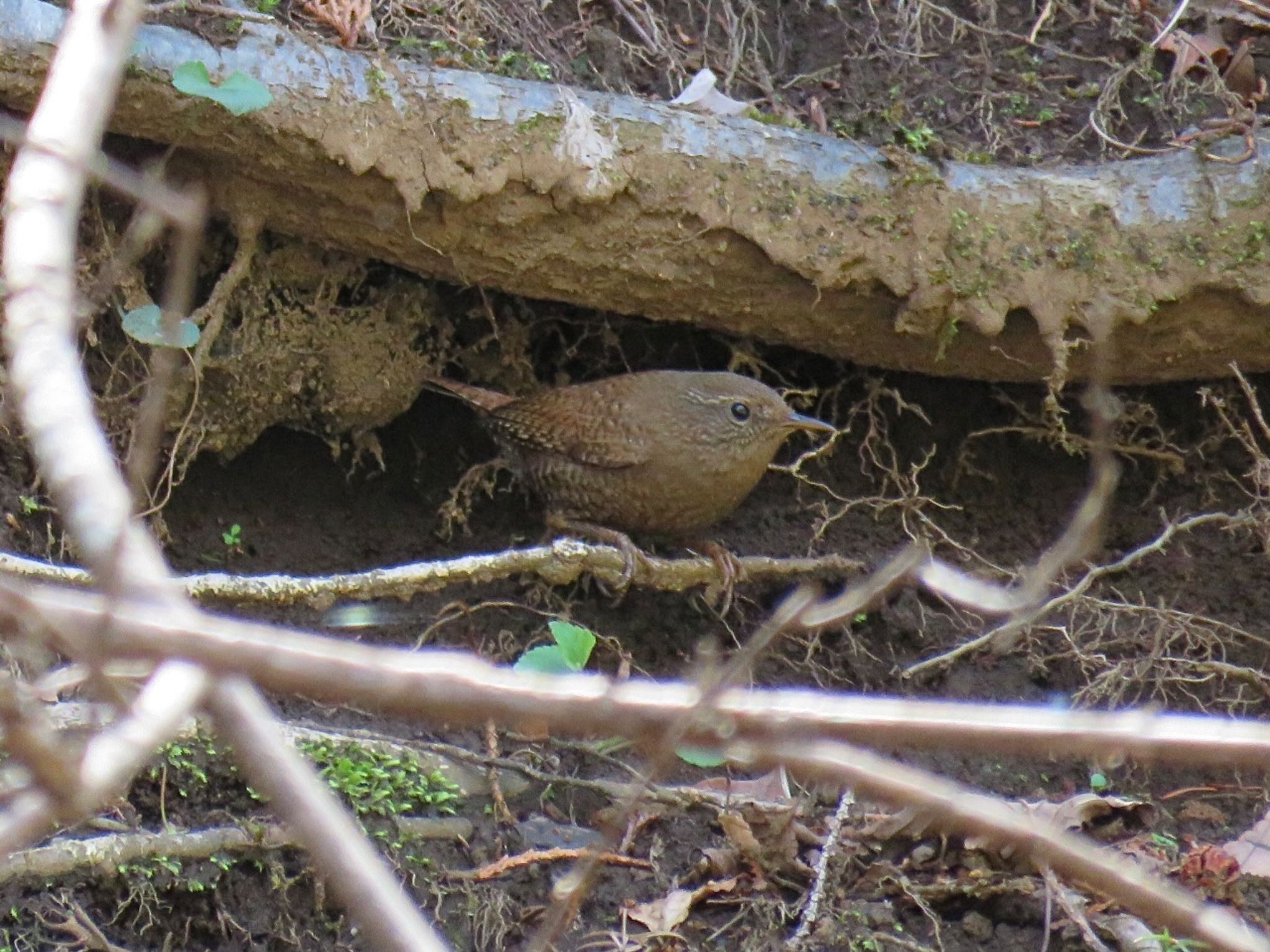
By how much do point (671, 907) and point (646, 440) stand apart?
1822 millimetres

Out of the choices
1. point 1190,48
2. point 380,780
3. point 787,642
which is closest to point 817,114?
point 1190,48

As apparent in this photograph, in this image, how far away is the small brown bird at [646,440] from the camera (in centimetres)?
514

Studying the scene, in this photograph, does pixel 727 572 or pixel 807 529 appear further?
pixel 807 529

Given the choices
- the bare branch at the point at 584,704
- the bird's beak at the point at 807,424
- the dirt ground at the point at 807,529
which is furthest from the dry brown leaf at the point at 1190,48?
the bare branch at the point at 584,704

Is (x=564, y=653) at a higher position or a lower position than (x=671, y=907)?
higher

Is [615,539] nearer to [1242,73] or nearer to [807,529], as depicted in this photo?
[807,529]

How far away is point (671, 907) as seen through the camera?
384 cm

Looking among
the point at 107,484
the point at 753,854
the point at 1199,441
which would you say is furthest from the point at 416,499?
the point at 107,484

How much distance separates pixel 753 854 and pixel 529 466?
1.85 meters

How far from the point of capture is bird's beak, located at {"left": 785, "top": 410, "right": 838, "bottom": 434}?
4988 mm

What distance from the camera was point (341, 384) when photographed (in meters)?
4.90

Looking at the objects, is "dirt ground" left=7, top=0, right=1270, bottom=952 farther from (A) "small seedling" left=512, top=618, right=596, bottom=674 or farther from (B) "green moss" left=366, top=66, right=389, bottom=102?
(A) "small seedling" left=512, top=618, right=596, bottom=674

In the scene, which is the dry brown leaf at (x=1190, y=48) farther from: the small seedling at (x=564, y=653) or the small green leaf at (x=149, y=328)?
the small green leaf at (x=149, y=328)

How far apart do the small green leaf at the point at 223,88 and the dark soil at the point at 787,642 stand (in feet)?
4.13
